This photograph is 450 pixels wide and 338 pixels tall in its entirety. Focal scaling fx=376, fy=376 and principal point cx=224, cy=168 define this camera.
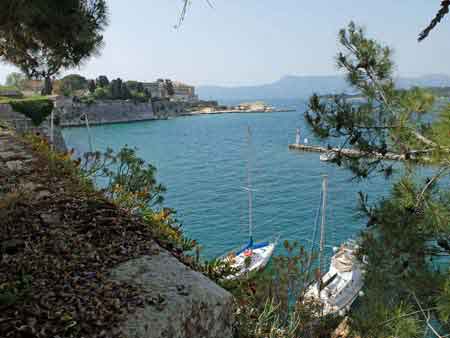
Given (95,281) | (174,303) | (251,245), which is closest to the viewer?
(174,303)

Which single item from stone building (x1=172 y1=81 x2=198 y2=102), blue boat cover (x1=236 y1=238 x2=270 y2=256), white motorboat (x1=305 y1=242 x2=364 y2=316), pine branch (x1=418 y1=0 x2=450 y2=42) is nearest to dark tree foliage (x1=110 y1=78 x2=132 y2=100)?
stone building (x1=172 y1=81 x2=198 y2=102)

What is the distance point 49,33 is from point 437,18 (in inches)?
164

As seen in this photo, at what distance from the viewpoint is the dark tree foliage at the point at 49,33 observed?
382 cm

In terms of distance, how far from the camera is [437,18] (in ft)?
5.23

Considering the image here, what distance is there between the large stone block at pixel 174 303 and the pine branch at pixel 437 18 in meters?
1.67

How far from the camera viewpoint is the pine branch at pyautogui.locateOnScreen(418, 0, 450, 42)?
155 centimetres

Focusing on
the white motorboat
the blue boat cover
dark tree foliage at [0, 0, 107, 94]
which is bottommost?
the white motorboat

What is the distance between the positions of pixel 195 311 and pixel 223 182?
2379 cm

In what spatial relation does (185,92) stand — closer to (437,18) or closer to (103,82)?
(103,82)

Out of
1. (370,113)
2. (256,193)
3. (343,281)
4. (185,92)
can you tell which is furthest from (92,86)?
(370,113)

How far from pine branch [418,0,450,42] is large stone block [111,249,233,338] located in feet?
5.48

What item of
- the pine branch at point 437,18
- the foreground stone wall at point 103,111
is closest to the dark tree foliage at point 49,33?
the pine branch at point 437,18

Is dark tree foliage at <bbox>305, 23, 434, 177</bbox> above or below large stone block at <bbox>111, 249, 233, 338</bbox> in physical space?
above

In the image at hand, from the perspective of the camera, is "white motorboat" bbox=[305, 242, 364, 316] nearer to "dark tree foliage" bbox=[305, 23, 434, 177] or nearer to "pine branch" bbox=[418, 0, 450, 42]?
"dark tree foliage" bbox=[305, 23, 434, 177]
